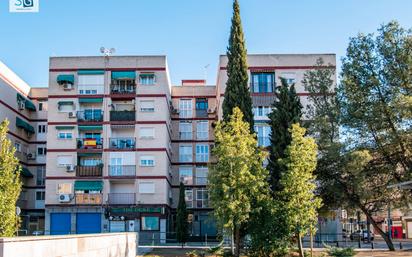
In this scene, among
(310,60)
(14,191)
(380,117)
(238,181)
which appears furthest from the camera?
(310,60)

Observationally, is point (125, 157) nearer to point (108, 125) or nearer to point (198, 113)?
point (108, 125)

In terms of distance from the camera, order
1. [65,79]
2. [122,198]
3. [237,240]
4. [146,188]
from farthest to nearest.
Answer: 1. [65,79]
2. [146,188]
3. [122,198]
4. [237,240]

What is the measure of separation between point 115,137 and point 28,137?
12.5m

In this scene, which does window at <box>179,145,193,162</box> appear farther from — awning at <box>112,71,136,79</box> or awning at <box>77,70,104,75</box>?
awning at <box>77,70,104,75</box>

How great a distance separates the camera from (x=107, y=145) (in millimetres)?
50188

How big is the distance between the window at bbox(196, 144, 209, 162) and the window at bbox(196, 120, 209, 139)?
999mm

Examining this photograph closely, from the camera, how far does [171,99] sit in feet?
193

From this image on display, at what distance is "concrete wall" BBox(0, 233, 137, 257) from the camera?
420 inches

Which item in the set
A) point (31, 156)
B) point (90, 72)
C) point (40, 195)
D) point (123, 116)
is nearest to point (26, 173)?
point (31, 156)

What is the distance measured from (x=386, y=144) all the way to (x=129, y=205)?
2477 cm

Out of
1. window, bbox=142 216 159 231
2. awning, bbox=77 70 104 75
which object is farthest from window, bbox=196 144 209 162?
awning, bbox=77 70 104 75

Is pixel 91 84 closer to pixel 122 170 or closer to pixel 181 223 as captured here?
pixel 122 170

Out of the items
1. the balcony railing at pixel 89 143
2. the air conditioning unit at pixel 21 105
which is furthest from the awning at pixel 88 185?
the air conditioning unit at pixel 21 105

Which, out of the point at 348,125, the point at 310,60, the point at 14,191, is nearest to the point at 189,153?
the point at 310,60
